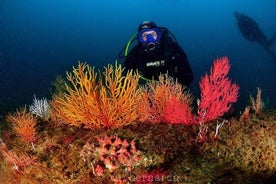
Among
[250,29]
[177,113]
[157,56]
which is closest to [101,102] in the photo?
[177,113]

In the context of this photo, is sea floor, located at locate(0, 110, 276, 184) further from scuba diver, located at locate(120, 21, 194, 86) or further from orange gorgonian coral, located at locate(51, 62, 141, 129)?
scuba diver, located at locate(120, 21, 194, 86)

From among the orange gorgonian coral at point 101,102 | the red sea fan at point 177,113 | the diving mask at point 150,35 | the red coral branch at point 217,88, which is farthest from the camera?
the diving mask at point 150,35

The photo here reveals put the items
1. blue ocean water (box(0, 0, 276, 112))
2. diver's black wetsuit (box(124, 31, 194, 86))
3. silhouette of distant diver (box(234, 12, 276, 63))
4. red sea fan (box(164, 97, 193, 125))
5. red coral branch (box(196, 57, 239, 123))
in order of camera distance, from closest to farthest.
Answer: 1. red coral branch (box(196, 57, 239, 123))
2. red sea fan (box(164, 97, 193, 125))
3. diver's black wetsuit (box(124, 31, 194, 86))
4. silhouette of distant diver (box(234, 12, 276, 63))
5. blue ocean water (box(0, 0, 276, 112))

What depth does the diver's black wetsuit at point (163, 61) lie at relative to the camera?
7949 millimetres

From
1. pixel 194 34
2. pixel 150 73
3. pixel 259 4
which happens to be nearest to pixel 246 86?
pixel 150 73

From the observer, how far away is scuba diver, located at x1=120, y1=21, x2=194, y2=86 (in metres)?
7.82

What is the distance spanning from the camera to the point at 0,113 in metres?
13.0

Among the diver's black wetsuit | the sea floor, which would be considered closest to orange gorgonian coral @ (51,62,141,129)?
the sea floor

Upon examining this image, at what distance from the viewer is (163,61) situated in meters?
7.94

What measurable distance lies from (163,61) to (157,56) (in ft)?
0.72

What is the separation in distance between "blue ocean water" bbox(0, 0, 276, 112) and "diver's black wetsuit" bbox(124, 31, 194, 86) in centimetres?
898

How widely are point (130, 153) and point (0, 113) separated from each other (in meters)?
11.0

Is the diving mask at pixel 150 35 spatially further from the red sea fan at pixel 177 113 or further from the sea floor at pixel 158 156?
the sea floor at pixel 158 156

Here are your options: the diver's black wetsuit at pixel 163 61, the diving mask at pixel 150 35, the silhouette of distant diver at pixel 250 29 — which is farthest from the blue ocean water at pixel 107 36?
the diving mask at pixel 150 35
